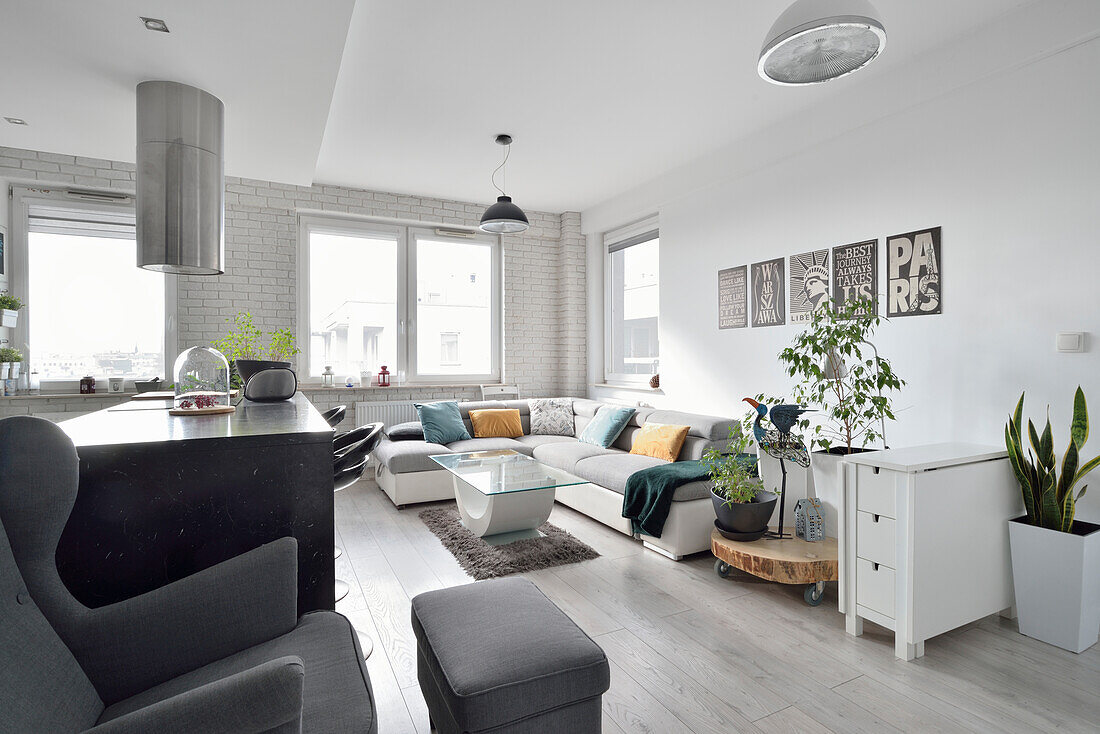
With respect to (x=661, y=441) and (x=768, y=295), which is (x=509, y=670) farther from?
(x=768, y=295)

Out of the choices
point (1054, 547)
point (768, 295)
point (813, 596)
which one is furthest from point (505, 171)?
point (1054, 547)

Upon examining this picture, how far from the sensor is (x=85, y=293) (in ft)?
15.5

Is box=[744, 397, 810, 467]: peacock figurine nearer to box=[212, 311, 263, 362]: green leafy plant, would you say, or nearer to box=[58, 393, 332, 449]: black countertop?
box=[58, 393, 332, 449]: black countertop

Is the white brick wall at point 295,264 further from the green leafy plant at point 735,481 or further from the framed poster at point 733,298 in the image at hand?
the green leafy plant at point 735,481

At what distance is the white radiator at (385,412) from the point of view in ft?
18.8

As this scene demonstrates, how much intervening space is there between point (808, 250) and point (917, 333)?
96 cm

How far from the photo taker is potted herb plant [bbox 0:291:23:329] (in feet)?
13.3

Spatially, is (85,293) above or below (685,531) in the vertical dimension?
above

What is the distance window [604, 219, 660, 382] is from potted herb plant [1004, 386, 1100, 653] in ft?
11.2

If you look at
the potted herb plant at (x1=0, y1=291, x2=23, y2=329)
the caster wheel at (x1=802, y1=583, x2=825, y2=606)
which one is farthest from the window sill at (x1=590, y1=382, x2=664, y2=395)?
the potted herb plant at (x1=0, y1=291, x2=23, y2=329)

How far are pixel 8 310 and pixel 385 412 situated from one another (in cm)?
297

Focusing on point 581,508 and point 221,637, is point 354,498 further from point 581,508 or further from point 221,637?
point 221,637

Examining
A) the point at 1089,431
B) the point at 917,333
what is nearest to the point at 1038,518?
the point at 1089,431

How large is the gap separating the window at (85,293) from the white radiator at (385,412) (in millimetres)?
1693
